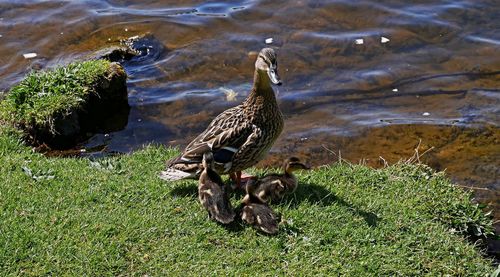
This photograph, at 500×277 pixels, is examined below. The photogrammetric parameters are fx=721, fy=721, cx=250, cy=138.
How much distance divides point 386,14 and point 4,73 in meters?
7.14

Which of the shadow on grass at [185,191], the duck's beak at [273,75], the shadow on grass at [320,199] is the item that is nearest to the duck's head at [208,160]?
the shadow on grass at [185,191]

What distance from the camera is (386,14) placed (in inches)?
547

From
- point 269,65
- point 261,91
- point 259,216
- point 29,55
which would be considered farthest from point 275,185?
point 29,55

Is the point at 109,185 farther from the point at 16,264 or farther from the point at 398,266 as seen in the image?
the point at 398,266

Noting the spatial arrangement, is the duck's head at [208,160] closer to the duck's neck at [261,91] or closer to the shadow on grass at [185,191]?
the shadow on grass at [185,191]

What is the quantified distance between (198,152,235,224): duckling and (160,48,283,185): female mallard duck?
363mm

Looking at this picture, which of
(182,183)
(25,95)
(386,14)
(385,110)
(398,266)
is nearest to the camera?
(398,266)

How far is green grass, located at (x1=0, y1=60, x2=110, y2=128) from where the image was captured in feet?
30.3

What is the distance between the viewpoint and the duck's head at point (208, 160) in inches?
271

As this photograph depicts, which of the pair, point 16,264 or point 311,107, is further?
point 311,107

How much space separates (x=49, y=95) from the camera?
9.62 metres

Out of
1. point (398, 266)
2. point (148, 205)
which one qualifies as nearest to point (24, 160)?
point (148, 205)

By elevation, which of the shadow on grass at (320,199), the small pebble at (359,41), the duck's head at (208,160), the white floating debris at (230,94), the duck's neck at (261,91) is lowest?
the white floating debris at (230,94)

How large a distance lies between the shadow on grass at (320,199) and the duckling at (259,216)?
54 cm
